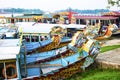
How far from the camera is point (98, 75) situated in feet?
34.9

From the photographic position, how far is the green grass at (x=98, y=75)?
10.1m

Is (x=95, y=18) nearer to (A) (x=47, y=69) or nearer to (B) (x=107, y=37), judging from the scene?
(B) (x=107, y=37)

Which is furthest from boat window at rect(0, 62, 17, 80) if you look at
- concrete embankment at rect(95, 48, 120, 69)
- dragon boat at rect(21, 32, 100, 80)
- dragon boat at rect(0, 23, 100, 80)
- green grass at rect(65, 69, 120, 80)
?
concrete embankment at rect(95, 48, 120, 69)

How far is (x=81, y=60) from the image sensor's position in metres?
11.3

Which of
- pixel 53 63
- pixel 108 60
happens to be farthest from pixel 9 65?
pixel 108 60

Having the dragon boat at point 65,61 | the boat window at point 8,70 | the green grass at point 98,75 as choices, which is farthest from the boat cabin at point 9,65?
the green grass at point 98,75

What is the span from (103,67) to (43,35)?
776 cm

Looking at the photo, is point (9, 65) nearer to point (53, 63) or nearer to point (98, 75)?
point (53, 63)

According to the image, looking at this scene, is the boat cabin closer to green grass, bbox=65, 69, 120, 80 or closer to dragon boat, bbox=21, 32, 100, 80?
dragon boat, bbox=21, 32, 100, 80

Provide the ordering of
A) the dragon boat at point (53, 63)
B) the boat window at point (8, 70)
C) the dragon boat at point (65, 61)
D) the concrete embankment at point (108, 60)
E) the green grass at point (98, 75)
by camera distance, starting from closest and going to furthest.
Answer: the boat window at point (8, 70) → the dragon boat at point (53, 63) → the green grass at point (98, 75) → the dragon boat at point (65, 61) → the concrete embankment at point (108, 60)

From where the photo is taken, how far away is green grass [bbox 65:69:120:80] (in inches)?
397

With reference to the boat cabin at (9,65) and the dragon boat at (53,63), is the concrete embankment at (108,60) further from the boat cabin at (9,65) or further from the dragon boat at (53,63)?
the boat cabin at (9,65)

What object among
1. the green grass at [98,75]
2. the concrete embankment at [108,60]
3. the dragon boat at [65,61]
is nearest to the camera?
the green grass at [98,75]

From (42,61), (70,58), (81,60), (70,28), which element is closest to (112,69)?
(81,60)
